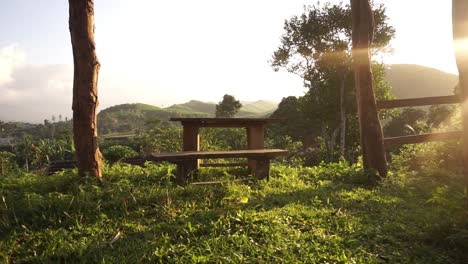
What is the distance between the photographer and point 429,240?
423 centimetres

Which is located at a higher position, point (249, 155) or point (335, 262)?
point (249, 155)

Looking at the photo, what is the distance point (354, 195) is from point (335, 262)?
326 centimetres

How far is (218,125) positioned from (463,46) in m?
5.26

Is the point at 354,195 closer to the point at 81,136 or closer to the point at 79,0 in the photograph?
the point at 81,136

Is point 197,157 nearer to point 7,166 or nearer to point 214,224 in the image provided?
point 214,224

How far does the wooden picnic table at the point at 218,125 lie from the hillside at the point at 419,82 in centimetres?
10741

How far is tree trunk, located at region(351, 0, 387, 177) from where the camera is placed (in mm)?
7962

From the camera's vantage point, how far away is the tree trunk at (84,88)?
233 inches

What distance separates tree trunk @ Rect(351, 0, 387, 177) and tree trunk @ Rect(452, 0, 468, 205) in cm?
387

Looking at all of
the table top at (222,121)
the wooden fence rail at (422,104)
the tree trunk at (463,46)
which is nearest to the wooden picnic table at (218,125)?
the table top at (222,121)

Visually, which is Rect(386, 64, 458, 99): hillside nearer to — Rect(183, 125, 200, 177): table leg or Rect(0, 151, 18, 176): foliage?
Rect(0, 151, 18, 176): foliage

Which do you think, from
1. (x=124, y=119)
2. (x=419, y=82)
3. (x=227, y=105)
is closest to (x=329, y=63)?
(x=227, y=105)

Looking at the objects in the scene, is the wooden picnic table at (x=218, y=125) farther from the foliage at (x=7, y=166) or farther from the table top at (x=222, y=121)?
the foliage at (x=7, y=166)

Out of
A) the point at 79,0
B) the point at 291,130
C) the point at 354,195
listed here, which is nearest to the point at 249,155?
the point at 354,195
